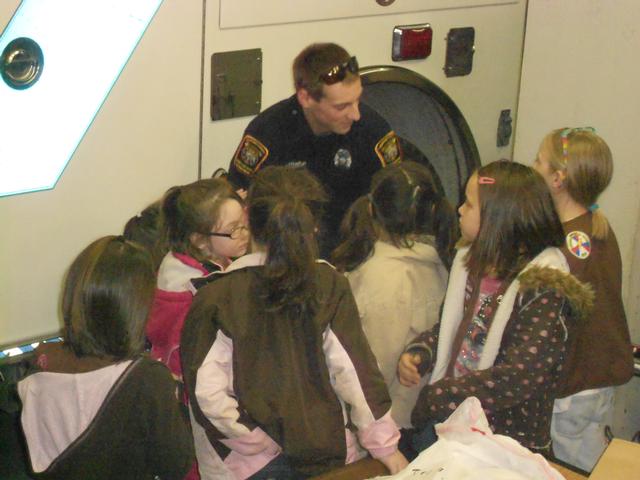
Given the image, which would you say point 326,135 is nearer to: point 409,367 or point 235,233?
point 235,233

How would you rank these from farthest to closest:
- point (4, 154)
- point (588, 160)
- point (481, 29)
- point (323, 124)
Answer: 1. point (481, 29)
2. point (323, 124)
3. point (588, 160)
4. point (4, 154)

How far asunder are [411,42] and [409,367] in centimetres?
137

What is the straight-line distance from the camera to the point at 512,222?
8.82ft

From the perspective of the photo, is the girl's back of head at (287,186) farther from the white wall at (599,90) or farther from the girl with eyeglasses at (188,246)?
the white wall at (599,90)

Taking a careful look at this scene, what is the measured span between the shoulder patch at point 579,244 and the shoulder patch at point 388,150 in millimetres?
716

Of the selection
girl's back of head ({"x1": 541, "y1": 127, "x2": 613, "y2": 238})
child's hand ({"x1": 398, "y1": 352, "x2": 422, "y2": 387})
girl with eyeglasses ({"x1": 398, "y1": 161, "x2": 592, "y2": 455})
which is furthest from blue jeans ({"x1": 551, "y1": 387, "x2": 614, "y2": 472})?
child's hand ({"x1": 398, "y1": 352, "x2": 422, "y2": 387})

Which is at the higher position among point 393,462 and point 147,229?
point 147,229

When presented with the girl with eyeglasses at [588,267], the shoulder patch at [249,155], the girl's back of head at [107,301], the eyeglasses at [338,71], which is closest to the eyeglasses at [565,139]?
the girl with eyeglasses at [588,267]

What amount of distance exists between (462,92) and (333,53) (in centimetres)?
92

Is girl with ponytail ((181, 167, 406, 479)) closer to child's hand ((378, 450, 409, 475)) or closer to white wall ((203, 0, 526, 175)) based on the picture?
child's hand ((378, 450, 409, 475))

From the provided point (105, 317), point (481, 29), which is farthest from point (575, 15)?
point (105, 317)

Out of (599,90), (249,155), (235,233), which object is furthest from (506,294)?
(599,90)

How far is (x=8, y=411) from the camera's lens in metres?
2.83

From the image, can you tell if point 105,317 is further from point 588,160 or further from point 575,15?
point 575,15
